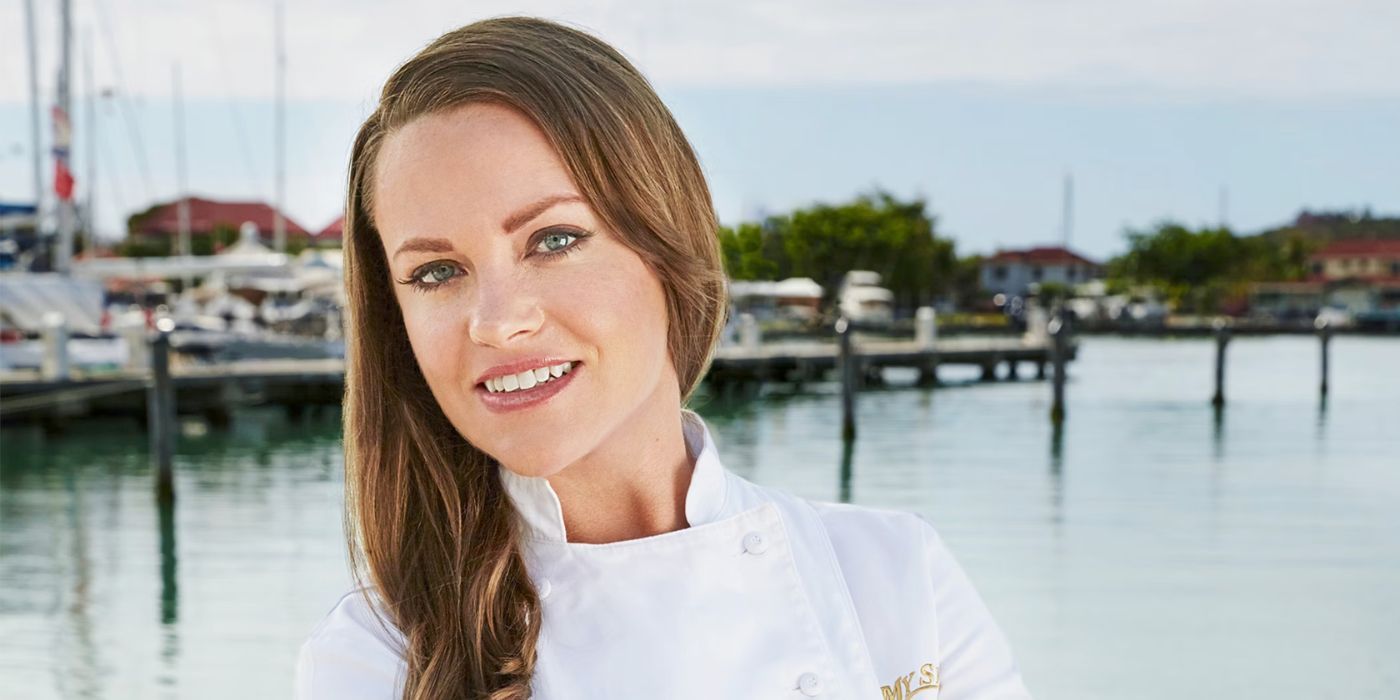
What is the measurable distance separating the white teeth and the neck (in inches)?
4.1

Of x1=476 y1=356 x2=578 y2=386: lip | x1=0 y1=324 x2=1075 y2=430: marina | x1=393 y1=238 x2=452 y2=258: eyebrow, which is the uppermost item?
x1=393 y1=238 x2=452 y2=258: eyebrow

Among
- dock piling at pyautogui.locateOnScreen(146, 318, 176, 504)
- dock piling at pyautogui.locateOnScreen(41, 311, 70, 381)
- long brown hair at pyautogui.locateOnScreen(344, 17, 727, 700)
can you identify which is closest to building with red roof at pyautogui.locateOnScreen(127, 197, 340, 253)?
dock piling at pyautogui.locateOnScreen(41, 311, 70, 381)

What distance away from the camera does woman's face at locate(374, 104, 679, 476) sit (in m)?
1.19

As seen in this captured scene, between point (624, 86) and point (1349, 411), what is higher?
point (624, 86)

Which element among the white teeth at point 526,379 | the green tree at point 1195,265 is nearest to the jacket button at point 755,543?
the white teeth at point 526,379

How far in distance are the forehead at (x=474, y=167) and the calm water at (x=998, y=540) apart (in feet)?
24.3

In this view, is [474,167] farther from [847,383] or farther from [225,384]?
[225,384]

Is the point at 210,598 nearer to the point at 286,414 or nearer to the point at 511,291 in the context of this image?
the point at 511,291

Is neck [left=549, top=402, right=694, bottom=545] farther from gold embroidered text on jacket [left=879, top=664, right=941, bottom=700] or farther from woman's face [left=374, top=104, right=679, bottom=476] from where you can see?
gold embroidered text on jacket [left=879, top=664, right=941, bottom=700]

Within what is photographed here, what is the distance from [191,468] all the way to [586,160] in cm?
1766

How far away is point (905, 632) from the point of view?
1.31 metres

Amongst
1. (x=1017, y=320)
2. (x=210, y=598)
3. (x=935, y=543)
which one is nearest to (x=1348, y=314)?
(x=1017, y=320)

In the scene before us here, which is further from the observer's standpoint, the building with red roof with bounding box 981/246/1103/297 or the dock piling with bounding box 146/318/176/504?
the building with red roof with bounding box 981/246/1103/297

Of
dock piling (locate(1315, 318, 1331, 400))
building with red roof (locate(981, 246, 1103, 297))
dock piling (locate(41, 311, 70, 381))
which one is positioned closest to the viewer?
dock piling (locate(41, 311, 70, 381))
